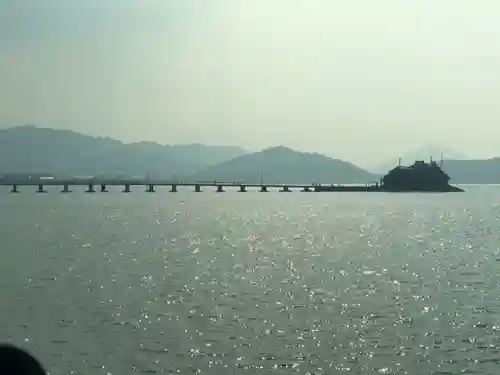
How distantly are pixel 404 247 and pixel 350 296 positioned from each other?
122ft

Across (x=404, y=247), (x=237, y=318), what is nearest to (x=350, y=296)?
(x=237, y=318)

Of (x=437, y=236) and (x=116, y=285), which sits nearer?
(x=116, y=285)

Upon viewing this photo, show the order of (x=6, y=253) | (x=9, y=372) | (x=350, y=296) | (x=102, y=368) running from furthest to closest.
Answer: (x=6, y=253) → (x=350, y=296) → (x=102, y=368) → (x=9, y=372)

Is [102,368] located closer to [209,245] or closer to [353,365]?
[353,365]

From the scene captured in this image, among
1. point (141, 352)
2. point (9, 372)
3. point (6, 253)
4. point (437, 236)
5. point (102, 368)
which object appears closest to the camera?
point (9, 372)

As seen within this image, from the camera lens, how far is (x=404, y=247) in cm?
7025

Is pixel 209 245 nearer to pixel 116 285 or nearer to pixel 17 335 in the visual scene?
pixel 116 285

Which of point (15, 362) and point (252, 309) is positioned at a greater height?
point (15, 362)

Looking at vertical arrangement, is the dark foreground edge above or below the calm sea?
above

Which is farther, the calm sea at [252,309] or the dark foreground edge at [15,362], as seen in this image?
the calm sea at [252,309]

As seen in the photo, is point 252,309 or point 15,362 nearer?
point 15,362

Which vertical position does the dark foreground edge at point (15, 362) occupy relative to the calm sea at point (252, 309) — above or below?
above

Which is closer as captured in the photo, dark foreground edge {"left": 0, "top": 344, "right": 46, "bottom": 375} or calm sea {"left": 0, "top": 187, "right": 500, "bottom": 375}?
dark foreground edge {"left": 0, "top": 344, "right": 46, "bottom": 375}

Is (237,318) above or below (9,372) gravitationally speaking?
below
